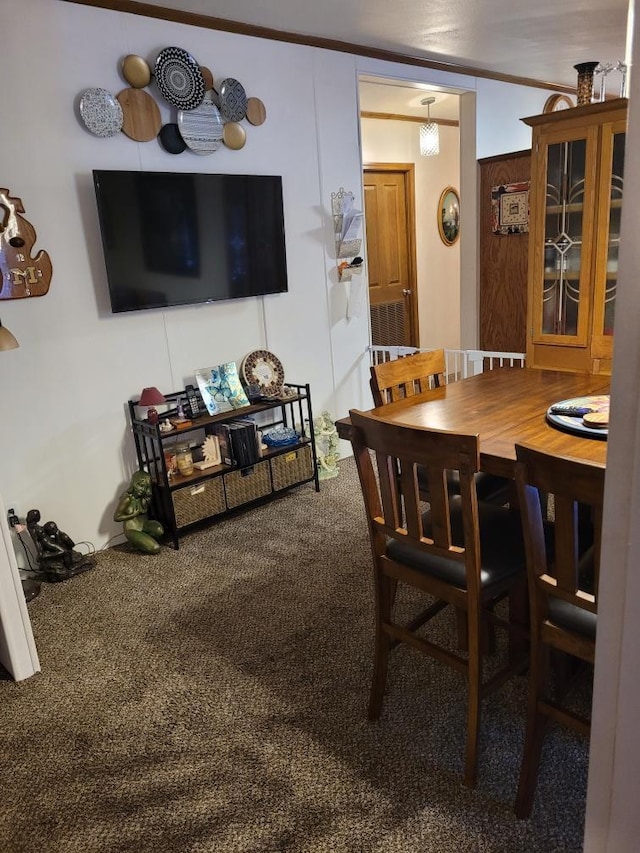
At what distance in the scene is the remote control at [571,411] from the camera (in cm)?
211

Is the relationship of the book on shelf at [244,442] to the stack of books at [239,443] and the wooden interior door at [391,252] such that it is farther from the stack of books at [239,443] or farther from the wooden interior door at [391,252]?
the wooden interior door at [391,252]

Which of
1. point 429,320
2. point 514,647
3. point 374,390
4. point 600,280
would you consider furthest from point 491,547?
point 429,320

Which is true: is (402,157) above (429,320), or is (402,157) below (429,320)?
above

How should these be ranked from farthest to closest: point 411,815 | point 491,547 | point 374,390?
point 374,390 < point 491,547 < point 411,815

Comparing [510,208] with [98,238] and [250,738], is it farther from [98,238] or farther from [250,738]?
[250,738]

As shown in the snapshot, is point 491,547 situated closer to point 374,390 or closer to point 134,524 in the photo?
point 374,390

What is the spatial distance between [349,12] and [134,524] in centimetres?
290

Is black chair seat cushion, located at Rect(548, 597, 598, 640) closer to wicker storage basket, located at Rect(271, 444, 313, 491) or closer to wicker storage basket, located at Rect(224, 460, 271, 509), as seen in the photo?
wicker storage basket, located at Rect(224, 460, 271, 509)

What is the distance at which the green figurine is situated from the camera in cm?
324

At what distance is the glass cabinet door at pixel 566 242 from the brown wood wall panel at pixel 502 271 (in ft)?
4.96

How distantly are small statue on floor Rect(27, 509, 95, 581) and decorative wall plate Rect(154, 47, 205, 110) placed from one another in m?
2.17

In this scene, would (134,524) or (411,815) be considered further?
(134,524)

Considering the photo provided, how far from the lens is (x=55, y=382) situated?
3072 mm

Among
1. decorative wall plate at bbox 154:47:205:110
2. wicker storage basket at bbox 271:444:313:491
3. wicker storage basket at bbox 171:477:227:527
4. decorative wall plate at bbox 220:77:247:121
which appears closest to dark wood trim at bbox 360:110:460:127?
decorative wall plate at bbox 220:77:247:121
